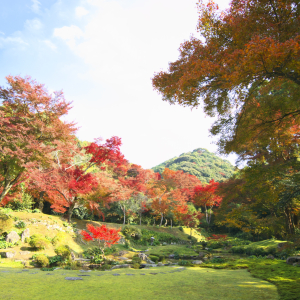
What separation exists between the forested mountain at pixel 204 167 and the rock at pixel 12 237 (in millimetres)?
35607

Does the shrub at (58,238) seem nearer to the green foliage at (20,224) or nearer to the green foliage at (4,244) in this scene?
the green foliage at (20,224)

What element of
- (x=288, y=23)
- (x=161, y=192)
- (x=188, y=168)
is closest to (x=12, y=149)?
(x=288, y=23)

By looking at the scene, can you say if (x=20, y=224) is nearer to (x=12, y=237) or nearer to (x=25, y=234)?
(x=25, y=234)

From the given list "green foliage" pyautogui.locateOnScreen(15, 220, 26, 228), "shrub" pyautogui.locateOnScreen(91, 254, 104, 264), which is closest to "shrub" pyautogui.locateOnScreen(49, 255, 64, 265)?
"shrub" pyautogui.locateOnScreen(91, 254, 104, 264)

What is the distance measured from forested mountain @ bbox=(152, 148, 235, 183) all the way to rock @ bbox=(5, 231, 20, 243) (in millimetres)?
35607

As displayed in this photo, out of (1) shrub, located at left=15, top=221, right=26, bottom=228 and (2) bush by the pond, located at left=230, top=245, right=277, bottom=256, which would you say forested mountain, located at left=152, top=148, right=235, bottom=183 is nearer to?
(2) bush by the pond, located at left=230, top=245, right=277, bottom=256

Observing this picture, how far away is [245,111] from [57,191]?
11872 millimetres

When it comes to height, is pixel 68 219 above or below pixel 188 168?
below

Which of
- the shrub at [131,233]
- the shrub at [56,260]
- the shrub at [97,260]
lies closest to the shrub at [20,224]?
the shrub at [56,260]

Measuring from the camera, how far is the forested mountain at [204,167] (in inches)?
1674

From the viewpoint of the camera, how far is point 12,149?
7.90 metres

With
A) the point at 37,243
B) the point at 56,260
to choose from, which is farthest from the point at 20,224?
the point at 56,260

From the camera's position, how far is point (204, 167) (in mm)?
46750

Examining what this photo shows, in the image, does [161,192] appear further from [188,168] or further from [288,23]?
[188,168]
